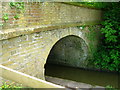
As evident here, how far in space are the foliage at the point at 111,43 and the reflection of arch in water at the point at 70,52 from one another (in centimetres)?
91

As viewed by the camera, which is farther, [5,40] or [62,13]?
[62,13]

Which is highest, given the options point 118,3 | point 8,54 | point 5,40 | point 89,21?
point 118,3

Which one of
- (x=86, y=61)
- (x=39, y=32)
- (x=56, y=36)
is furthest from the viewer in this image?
(x=86, y=61)

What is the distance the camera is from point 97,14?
8.50m

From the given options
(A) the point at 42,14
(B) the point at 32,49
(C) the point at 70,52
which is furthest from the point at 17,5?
(C) the point at 70,52

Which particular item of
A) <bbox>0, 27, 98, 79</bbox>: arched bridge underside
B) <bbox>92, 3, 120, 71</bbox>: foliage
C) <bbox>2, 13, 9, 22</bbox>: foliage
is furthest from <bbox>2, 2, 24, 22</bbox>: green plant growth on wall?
<bbox>92, 3, 120, 71</bbox>: foliage

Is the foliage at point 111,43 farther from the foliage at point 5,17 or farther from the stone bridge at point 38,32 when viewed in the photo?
the foliage at point 5,17

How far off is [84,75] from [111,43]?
2595 mm

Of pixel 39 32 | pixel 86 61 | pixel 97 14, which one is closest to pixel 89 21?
pixel 97 14

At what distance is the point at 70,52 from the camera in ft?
29.1

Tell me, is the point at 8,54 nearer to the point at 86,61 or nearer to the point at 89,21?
the point at 89,21

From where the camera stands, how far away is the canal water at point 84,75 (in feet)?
24.4

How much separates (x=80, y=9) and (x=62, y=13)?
1660 mm

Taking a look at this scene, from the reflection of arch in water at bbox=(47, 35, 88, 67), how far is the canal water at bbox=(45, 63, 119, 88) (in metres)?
0.41
